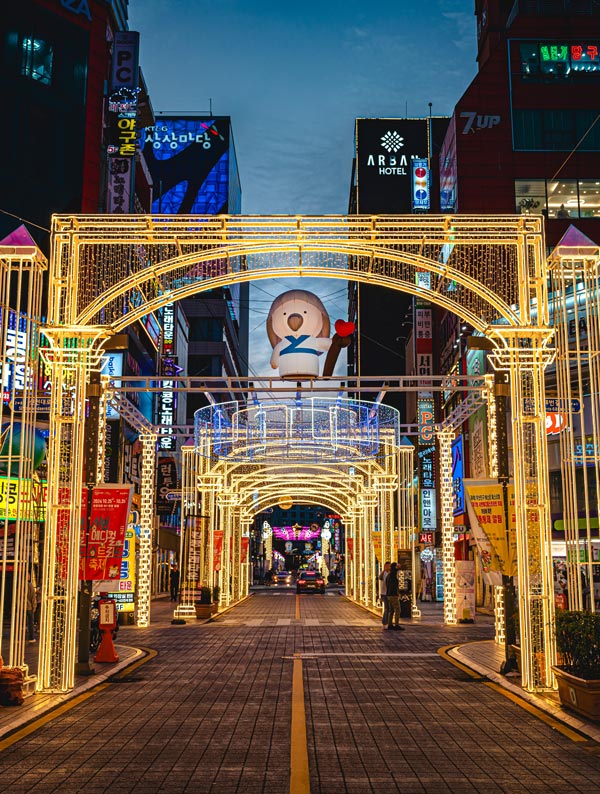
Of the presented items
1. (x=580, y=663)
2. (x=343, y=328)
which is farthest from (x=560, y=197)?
(x=580, y=663)

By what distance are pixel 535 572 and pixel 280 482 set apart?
89.1 ft

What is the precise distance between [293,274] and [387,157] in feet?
255

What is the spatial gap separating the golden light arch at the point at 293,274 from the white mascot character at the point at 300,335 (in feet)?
3.15

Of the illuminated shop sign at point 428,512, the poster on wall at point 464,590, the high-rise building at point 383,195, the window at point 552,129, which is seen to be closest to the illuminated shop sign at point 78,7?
the window at point 552,129

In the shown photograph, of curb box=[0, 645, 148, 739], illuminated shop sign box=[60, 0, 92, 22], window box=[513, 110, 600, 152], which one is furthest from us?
window box=[513, 110, 600, 152]

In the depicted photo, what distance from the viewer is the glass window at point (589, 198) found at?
38.3 meters

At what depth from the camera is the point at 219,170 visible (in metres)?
93.2

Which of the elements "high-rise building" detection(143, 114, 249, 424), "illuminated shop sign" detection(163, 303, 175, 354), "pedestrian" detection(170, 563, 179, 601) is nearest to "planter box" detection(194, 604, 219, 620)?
"pedestrian" detection(170, 563, 179, 601)

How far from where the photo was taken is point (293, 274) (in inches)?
514

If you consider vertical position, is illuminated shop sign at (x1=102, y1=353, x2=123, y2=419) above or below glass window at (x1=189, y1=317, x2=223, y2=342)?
below

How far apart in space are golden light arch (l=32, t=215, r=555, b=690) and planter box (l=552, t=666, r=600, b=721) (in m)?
1.88

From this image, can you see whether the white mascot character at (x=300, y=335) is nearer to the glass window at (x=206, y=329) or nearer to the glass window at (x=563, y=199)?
the glass window at (x=563, y=199)

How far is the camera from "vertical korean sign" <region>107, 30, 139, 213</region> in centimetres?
3195

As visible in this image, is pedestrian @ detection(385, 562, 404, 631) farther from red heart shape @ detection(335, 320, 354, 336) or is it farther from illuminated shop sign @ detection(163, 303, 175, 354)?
illuminated shop sign @ detection(163, 303, 175, 354)
